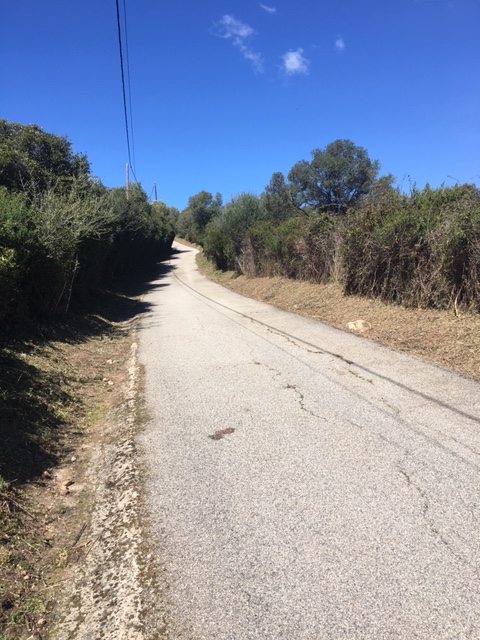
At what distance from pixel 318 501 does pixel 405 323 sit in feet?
→ 21.5

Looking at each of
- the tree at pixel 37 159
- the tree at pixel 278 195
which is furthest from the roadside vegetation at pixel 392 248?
the tree at pixel 278 195

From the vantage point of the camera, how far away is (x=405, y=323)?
889cm

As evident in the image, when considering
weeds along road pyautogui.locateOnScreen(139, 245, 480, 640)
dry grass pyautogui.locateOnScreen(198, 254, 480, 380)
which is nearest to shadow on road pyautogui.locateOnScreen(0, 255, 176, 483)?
weeds along road pyautogui.locateOnScreen(139, 245, 480, 640)

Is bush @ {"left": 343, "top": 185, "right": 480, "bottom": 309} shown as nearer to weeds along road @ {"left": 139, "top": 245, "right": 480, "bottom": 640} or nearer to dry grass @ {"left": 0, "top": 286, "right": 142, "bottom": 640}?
weeds along road @ {"left": 139, "top": 245, "right": 480, "bottom": 640}

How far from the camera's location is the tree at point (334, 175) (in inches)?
1494

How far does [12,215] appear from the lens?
803 centimetres

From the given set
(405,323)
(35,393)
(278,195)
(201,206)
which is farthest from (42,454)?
(201,206)

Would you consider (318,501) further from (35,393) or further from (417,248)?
(417,248)

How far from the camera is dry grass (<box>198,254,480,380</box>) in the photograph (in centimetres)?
676

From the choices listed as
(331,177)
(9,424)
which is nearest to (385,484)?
(9,424)

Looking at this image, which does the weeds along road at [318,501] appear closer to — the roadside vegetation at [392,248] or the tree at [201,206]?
the roadside vegetation at [392,248]

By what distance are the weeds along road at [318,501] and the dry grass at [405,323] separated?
803 mm

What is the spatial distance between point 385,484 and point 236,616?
168cm

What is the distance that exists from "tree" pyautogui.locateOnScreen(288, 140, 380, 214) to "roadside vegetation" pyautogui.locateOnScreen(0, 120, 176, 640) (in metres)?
27.1
